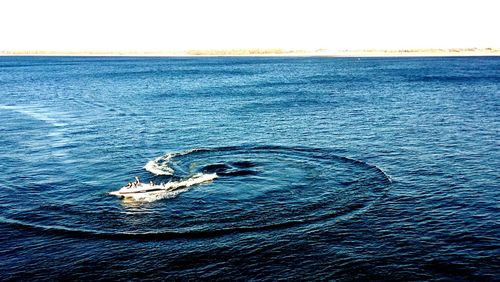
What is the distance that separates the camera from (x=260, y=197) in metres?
Answer: 51.5

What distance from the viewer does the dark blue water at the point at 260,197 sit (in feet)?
123

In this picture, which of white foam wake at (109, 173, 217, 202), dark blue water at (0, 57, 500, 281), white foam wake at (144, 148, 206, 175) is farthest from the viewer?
white foam wake at (144, 148, 206, 175)

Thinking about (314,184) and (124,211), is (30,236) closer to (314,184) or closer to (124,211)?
(124,211)

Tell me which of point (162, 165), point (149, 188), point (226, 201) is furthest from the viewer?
point (162, 165)

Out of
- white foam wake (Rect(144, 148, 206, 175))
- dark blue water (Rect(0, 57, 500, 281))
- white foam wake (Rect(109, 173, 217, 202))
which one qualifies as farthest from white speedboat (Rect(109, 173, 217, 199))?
white foam wake (Rect(144, 148, 206, 175))

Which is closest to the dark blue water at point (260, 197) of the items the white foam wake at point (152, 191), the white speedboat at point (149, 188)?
the white foam wake at point (152, 191)

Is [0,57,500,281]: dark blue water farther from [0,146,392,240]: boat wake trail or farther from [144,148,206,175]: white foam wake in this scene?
[144,148,206,175]: white foam wake

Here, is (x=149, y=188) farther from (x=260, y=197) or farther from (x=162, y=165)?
(x=260, y=197)

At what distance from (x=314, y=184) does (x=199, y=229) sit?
56.2 ft

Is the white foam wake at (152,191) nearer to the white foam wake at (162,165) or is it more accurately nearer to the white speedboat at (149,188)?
the white speedboat at (149,188)

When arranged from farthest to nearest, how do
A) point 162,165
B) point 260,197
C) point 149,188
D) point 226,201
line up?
point 162,165 → point 149,188 → point 260,197 → point 226,201

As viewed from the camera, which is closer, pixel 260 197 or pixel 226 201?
pixel 226 201

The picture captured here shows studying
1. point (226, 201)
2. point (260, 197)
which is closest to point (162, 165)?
point (226, 201)

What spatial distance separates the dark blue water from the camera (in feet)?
123
